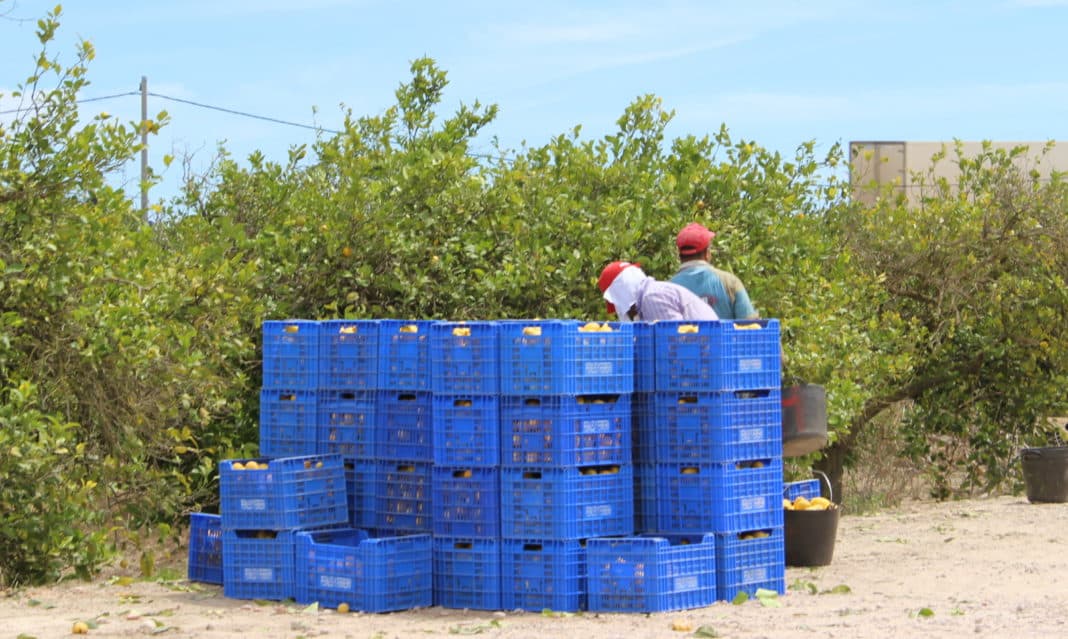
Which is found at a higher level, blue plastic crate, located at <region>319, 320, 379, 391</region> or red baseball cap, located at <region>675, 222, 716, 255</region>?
red baseball cap, located at <region>675, 222, 716, 255</region>

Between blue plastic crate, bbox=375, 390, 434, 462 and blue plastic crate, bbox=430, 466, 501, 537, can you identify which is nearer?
blue plastic crate, bbox=430, 466, 501, 537

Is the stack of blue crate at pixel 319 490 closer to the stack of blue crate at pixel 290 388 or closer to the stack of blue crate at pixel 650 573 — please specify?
the stack of blue crate at pixel 290 388

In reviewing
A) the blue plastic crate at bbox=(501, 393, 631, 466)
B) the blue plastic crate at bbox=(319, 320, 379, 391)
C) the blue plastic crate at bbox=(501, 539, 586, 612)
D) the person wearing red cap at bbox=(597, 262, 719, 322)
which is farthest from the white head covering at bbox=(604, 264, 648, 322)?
the blue plastic crate at bbox=(501, 539, 586, 612)

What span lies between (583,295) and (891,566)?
3.15m

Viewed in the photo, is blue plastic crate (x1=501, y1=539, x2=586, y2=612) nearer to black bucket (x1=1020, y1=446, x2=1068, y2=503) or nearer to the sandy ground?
the sandy ground

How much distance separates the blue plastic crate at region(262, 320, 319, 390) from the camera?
323 inches

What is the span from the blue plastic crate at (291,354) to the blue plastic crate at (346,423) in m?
0.15

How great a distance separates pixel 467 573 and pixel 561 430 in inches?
37.4

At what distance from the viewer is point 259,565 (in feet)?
25.5

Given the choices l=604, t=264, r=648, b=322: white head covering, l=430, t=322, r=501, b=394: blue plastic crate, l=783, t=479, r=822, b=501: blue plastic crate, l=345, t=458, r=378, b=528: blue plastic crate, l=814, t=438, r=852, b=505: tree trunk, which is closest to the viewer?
l=430, t=322, r=501, b=394: blue plastic crate

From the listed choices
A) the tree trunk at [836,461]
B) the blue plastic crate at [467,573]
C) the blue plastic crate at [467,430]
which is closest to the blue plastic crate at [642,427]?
the blue plastic crate at [467,430]

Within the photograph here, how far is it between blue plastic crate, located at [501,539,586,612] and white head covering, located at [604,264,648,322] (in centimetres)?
168

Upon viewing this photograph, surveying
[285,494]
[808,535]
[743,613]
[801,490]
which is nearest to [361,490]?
[285,494]

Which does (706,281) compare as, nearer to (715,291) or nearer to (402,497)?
(715,291)
